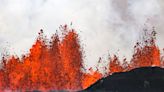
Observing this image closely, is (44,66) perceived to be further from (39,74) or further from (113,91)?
(113,91)

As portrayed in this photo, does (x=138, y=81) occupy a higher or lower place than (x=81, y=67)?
lower

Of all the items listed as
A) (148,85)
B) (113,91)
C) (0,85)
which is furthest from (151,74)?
(0,85)

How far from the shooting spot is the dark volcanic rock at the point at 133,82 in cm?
691

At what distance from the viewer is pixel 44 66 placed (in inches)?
3898

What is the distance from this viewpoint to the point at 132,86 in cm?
701

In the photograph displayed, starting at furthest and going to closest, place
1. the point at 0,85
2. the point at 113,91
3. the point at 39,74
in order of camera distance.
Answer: the point at 0,85 → the point at 39,74 → the point at 113,91

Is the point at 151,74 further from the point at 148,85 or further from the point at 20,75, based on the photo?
the point at 20,75

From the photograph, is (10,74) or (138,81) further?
(10,74)

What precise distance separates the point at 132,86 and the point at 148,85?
303 mm

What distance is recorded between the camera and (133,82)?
707cm

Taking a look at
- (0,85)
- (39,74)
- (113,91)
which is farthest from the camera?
(0,85)

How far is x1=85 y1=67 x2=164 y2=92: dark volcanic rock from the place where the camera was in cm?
691

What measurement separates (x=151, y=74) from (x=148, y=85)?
10.0 inches

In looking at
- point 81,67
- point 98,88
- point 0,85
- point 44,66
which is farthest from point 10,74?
point 98,88
